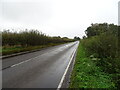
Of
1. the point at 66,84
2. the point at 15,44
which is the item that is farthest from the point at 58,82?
the point at 15,44

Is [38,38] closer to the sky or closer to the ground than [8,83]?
A: closer to the sky

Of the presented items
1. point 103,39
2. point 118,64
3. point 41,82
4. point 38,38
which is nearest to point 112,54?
point 103,39

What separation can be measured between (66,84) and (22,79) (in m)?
2.38

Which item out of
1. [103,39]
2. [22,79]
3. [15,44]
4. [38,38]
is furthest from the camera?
[38,38]

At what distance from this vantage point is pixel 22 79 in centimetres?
698

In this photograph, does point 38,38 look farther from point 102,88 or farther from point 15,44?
point 102,88

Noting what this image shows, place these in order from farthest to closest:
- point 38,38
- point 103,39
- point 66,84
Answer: point 38,38, point 103,39, point 66,84

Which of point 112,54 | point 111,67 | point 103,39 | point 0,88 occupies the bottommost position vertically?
point 0,88

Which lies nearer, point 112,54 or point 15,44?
point 112,54

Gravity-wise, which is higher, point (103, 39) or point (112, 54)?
point (103, 39)

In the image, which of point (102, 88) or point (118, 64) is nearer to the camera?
→ point (102, 88)

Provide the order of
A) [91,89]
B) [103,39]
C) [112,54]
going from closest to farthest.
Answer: [91,89] < [112,54] < [103,39]

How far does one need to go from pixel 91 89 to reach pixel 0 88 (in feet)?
13.0

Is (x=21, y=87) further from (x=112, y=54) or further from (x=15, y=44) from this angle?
(x=15, y=44)
